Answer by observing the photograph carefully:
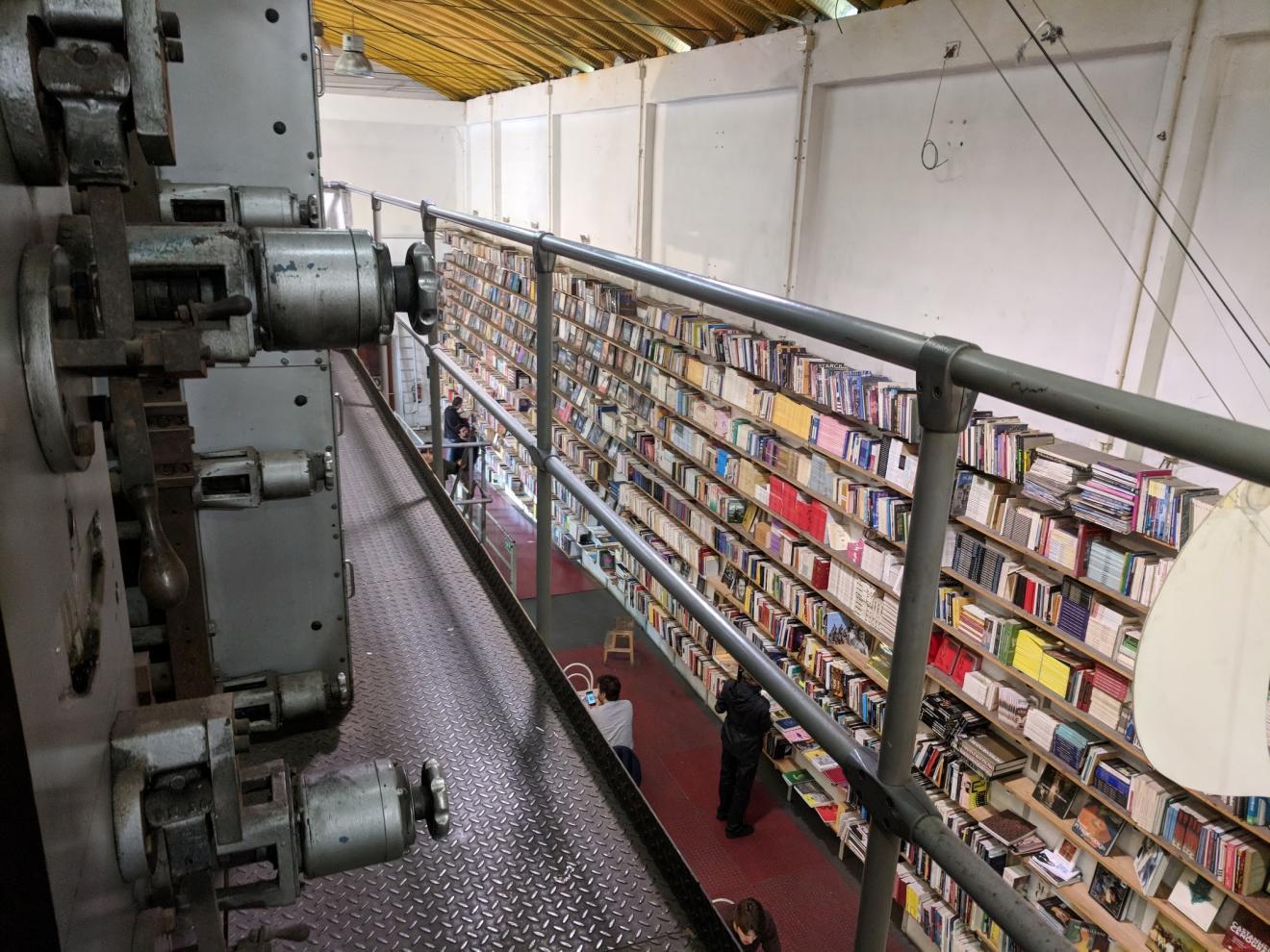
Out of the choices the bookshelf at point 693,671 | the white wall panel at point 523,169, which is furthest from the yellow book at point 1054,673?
the white wall panel at point 523,169

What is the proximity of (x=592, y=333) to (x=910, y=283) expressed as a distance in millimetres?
4883

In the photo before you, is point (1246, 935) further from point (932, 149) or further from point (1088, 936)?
point (932, 149)

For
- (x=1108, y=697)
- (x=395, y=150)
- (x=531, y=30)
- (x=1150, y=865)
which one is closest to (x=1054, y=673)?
(x=1108, y=697)

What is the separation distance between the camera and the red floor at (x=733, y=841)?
543 cm

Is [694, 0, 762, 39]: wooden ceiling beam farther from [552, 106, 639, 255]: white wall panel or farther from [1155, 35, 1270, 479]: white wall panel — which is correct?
[1155, 35, 1270, 479]: white wall panel

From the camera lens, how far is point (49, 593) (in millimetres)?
513

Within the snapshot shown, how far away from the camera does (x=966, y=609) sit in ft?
16.2

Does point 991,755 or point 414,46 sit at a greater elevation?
point 414,46

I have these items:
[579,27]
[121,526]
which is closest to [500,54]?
[579,27]

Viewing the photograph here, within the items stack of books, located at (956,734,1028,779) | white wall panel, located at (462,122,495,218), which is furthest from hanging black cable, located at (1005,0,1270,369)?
white wall panel, located at (462,122,495,218)

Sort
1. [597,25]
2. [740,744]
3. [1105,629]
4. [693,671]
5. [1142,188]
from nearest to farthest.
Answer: [1142,188] < [1105,629] < [740,744] < [693,671] < [597,25]

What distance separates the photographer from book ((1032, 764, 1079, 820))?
15.1 feet

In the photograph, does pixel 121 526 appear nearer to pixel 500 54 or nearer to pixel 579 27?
pixel 579 27

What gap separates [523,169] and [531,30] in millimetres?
3383
